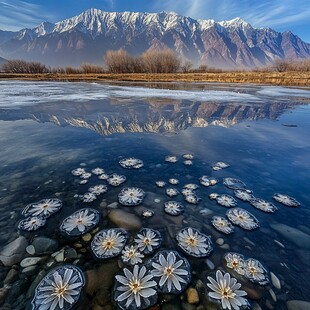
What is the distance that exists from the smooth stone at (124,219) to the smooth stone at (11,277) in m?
1.09

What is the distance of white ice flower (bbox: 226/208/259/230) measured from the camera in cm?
257

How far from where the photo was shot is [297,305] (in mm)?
1687

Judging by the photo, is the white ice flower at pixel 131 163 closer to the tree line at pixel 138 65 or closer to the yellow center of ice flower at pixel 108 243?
the yellow center of ice flower at pixel 108 243

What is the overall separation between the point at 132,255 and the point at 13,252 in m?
1.27

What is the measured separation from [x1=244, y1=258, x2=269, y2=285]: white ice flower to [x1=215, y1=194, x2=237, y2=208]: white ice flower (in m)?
0.96

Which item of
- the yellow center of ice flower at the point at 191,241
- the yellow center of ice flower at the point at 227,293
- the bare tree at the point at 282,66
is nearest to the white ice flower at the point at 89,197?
the yellow center of ice flower at the point at 191,241

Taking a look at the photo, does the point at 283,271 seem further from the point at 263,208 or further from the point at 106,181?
the point at 106,181

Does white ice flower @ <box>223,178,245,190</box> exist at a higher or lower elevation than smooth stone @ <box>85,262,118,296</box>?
lower

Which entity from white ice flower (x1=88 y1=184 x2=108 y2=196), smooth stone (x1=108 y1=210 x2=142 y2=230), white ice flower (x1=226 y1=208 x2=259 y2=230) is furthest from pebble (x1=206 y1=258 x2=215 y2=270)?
white ice flower (x1=88 y1=184 x2=108 y2=196)

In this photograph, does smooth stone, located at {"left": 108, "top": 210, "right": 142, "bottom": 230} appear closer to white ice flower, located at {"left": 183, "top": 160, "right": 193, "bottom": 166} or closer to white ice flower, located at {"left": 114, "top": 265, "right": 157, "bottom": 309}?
white ice flower, located at {"left": 114, "top": 265, "right": 157, "bottom": 309}

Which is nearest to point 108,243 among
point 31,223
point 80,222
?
point 80,222

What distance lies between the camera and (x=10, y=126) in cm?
657

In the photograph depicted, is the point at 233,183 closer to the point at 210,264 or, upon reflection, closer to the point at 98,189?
the point at 210,264

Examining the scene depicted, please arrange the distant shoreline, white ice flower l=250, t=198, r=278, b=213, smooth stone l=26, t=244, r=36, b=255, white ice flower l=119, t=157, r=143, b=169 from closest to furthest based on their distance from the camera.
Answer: smooth stone l=26, t=244, r=36, b=255
white ice flower l=250, t=198, r=278, b=213
white ice flower l=119, t=157, r=143, b=169
the distant shoreline
